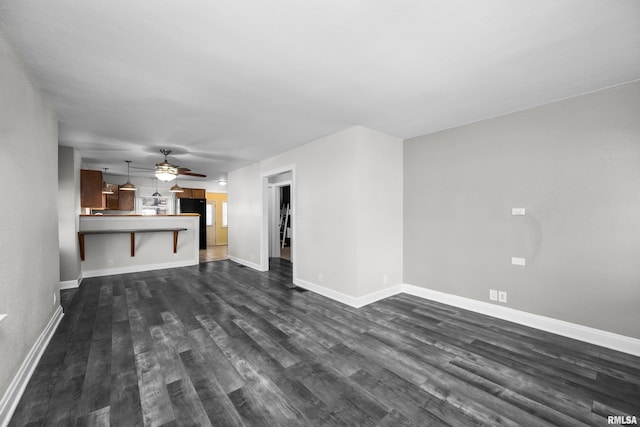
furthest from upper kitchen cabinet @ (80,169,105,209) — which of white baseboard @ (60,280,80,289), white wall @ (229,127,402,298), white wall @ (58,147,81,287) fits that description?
white wall @ (229,127,402,298)

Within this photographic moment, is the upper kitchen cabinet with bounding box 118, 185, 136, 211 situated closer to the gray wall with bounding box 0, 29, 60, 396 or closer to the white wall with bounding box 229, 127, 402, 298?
the gray wall with bounding box 0, 29, 60, 396

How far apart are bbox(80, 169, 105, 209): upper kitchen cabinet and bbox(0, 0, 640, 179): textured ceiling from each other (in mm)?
2466

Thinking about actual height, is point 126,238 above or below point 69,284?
above

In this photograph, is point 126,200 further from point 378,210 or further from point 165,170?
point 378,210

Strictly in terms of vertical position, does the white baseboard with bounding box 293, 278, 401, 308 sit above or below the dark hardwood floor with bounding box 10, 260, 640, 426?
above

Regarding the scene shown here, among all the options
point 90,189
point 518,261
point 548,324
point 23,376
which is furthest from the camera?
point 90,189

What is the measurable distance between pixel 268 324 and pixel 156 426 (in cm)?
158

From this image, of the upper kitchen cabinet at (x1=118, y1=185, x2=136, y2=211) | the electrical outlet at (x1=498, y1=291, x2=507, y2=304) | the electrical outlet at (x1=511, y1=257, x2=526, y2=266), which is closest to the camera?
the electrical outlet at (x1=511, y1=257, x2=526, y2=266)

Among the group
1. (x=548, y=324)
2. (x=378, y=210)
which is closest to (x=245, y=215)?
(x=378, y=210)

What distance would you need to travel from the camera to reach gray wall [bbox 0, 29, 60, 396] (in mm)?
1819

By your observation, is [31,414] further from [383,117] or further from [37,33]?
[383,117]

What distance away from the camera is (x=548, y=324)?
2.97 m

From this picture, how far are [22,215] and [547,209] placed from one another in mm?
5146

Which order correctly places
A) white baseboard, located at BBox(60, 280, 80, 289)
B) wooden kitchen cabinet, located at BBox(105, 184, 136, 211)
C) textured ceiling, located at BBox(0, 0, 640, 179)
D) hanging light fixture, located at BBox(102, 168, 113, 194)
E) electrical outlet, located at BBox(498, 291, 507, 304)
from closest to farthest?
1. textured ceiling, located at BBox(0, 0, 640, 179)
2. electrical outlet, located at BBox(498, 291, 507, 304)
3. white baseboard, located at BBox(60, 280, 80, 289)
4. hanging light fixture, located at BBox(102, 168, 113, 194)
5. wooden kitchen cabinet, located at BBox(105, 184, 136, 211)
